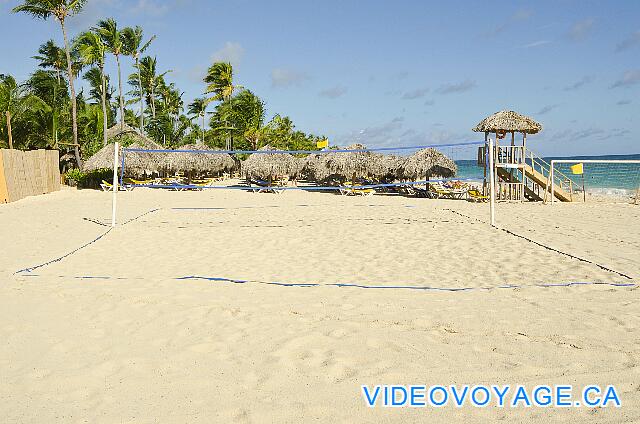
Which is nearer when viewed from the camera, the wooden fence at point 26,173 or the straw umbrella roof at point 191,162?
the wooden fence at point 26,173

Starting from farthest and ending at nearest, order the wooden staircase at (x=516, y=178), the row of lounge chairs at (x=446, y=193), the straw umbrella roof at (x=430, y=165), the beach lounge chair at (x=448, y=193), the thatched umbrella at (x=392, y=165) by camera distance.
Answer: the thatched umbrella at (x=392, y=165) → the straw umbrella roof at (x=430, y=165) → the beach lounge chair at (x=448, y=193) → the row of lounge chairs at (x=446, y=193) → the wooden staircase at (x=516, y=178)

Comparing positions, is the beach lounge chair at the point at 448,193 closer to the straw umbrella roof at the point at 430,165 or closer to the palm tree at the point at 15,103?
the straw umbrella roof at the point at 430,165

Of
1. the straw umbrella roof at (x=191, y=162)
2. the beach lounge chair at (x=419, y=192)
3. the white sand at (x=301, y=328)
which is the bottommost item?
the white sand at (x=301, y=328)

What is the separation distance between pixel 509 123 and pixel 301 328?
550 inches

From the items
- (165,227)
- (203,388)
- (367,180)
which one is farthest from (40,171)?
(203,388)

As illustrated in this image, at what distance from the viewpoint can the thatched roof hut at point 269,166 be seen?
801 inches

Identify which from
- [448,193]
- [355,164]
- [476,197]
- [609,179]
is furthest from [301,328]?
[609,179]

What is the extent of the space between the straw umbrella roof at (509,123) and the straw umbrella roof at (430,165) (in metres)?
3.77

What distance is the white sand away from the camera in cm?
Result: 229

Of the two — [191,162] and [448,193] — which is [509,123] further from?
[191,162]

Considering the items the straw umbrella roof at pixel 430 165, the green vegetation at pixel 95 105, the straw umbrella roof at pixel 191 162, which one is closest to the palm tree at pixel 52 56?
the green vegetation at pixel 95 105

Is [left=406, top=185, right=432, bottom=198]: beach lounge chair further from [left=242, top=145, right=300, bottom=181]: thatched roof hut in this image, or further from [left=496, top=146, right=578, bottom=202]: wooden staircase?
[left=242, top=145, right=300, bottom=181]: thatched roof hut

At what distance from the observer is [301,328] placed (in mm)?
3262

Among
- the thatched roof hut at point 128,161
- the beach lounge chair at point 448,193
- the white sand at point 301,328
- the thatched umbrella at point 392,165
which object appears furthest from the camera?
the thatched roof hut at point 128,161
